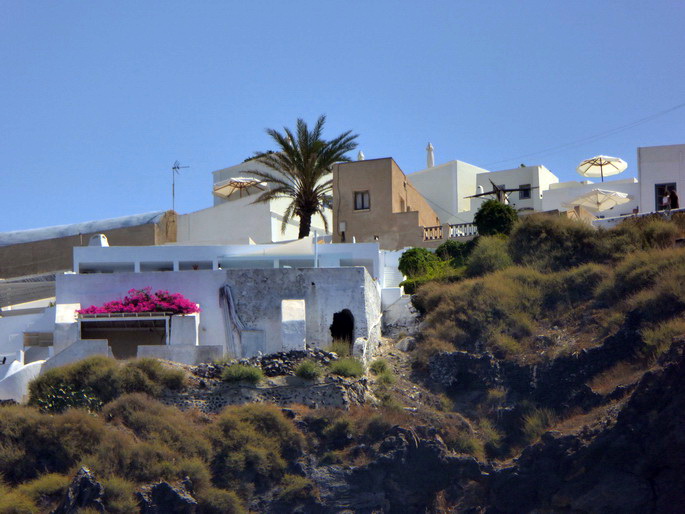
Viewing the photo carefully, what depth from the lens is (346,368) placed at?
32656mm

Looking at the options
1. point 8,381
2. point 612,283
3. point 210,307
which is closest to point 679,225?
point 612,283

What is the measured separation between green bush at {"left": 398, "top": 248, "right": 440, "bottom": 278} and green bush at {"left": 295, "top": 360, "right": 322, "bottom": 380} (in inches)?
327

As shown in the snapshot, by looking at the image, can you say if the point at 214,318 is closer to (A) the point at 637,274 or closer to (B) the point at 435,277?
(B) the point at 435,277

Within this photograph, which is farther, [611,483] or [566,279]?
[566,279]

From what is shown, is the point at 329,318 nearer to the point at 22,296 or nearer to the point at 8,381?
the point at 8,381

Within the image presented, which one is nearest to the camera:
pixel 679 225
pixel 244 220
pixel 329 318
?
pixel 329 318

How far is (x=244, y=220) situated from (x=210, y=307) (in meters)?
12.2

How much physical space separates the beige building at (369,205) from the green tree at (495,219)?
9.13ft

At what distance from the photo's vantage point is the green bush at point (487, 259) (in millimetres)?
38500

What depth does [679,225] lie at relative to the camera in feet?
127

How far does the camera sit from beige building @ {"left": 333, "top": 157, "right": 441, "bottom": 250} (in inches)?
1740

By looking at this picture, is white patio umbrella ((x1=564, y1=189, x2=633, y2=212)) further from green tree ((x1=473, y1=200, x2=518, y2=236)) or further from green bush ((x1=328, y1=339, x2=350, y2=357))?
green bush ((x1=328, y1=339, x2=350, y2=357))

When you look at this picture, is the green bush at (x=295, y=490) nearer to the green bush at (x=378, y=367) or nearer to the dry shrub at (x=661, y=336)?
the green bush at (x=378, y=367)

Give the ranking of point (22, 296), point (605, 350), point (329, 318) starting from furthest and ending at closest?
1. point (22, 296)
2. point (329, 318)
3. point (605, 350)
